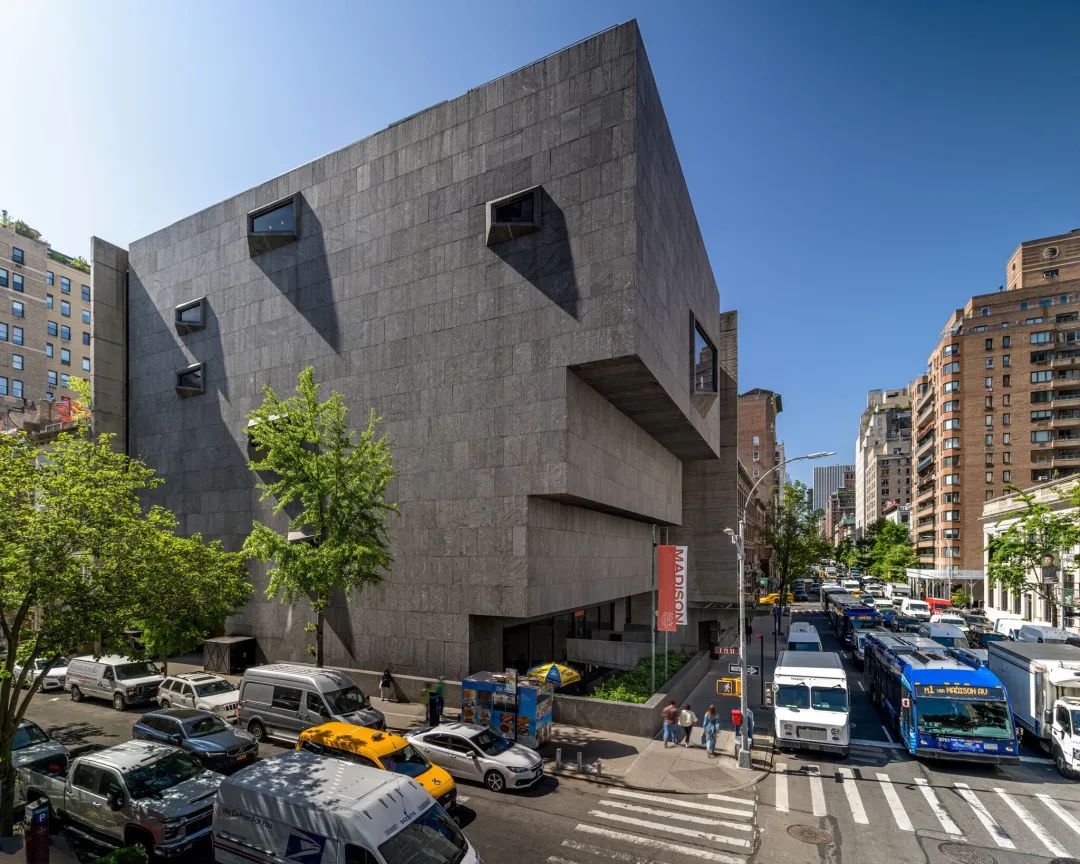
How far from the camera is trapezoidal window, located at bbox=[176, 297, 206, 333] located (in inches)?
1420

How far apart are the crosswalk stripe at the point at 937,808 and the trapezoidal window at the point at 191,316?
39.7 m

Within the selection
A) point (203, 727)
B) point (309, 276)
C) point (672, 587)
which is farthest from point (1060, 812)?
point (309, 276)

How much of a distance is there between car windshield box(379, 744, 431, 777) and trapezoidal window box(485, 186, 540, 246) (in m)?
19.5

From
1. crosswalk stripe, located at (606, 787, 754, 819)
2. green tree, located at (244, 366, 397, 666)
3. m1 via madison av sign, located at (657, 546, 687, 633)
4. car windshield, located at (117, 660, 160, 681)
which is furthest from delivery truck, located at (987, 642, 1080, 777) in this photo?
car windshield, located at (117, 660, 160, 681)

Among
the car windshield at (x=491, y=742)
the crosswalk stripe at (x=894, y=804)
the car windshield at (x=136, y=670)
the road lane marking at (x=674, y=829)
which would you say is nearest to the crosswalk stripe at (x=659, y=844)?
the road lane marking at (x=674, y=829)

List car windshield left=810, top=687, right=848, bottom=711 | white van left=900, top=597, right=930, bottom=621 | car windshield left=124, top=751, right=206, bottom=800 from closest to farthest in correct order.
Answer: car windshield left=124, top=751, right=206, bottom=800 → car windshield left=810, top=687, right=848, bottom=711 → white van left=900, top=597, right=930, bottom=621

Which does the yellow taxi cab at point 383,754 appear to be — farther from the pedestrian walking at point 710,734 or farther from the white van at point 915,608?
the white van at point 915,608

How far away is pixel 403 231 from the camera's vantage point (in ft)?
94.4

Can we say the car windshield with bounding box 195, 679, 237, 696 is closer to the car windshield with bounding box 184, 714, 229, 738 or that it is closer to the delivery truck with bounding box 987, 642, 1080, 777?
the car windshield with bounding box 184, 714, 229, 738

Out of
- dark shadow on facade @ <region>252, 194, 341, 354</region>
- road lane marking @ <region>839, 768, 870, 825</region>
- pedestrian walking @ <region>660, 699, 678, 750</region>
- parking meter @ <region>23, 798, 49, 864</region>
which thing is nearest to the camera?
parking meter @ <region>23, 798, 49, 864</region>

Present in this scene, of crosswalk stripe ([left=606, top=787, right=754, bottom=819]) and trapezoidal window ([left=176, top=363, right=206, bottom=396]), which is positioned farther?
Result: trapezoidal window ([left=176, top=363, right=206, bottom=396])

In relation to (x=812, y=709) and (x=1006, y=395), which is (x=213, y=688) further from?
(x=1006, y=395)

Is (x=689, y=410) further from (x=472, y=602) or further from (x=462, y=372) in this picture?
(x=472, y=602)

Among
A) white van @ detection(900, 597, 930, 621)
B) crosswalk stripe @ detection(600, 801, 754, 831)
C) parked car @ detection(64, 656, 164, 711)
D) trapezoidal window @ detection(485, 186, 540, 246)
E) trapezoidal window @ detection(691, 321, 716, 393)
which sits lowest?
white van @ detection(900, 597, 930, 621)
